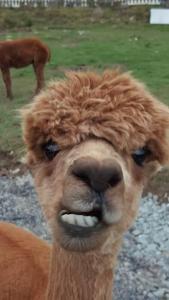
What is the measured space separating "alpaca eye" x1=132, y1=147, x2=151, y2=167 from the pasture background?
4931 mm

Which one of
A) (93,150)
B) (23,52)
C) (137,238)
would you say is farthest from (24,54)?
(93,150)

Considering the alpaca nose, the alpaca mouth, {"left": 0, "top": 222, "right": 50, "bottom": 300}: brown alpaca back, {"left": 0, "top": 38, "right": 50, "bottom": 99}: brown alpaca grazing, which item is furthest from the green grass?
the alpaca nose

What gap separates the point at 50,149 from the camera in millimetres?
2904

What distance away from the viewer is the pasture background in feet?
43.6

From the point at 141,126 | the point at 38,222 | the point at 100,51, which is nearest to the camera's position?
the point at 141,126

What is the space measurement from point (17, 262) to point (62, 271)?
120 centimetres

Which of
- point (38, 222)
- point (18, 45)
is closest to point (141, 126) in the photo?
point (38, 222)

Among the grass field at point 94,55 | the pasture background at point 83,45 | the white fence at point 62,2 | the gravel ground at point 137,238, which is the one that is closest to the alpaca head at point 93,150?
the gravel ground at point 137,238

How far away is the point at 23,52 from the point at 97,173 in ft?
46.1

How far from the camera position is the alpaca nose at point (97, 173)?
2.58m

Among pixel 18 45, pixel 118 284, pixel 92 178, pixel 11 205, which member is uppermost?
pixel 92 178

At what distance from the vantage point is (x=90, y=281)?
9.82ft

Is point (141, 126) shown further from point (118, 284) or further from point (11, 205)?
point (11, 205)

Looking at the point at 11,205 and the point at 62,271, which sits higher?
the point at 62,271
